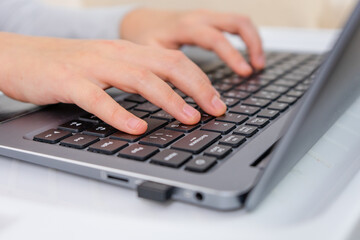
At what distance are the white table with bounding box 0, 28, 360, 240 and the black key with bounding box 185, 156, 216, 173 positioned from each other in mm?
27

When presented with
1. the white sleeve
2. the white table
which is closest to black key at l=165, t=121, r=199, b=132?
the white table

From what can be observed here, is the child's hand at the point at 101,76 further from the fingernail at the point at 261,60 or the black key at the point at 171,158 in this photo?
the fingernail at the point at 261,60

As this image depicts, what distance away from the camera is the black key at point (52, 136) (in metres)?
0.39

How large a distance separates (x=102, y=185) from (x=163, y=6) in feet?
4.03

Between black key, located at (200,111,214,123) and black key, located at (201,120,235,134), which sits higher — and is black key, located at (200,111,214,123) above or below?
below

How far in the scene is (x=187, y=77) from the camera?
0.48m

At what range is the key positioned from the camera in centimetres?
41

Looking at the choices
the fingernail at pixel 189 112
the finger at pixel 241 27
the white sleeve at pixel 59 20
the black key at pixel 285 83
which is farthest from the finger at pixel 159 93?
the white sleeve at pixel 59 20

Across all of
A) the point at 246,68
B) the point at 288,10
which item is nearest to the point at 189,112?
the point at 246,68

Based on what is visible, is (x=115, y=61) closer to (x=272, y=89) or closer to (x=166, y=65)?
(x=166, y=65)

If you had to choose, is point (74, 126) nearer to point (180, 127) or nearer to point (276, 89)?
point (180, 127)

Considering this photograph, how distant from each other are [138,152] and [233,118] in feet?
0.43

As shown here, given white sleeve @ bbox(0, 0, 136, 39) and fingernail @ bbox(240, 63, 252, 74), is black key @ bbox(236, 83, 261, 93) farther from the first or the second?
white sleeve @ bbox(0, 0, 136, 39)

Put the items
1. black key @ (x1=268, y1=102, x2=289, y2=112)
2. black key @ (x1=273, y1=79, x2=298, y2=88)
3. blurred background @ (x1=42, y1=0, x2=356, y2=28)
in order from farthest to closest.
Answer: blurred background @ (x1=42, y1=0, x2=356, y2=28) → black key @ (x1=273, y1=79, x2=298, y2=88) → black key @ (x1=268, y1=102, x2=289, y2=112)
